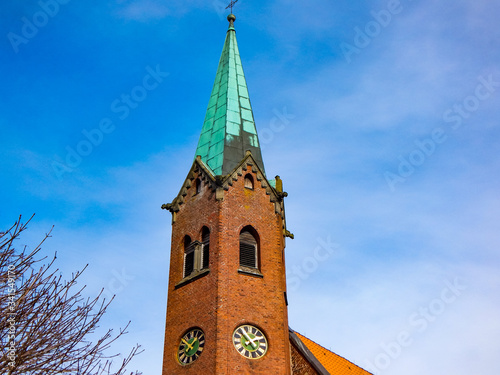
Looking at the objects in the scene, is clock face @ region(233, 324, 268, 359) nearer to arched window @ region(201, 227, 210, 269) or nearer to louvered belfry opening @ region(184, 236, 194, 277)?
arched window @ region(201, 227, 210, 269)

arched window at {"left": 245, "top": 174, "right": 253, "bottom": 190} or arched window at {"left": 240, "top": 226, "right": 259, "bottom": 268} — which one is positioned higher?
arched window at {"left": 245, "top": 174, "right": 253, "bottom": 190}

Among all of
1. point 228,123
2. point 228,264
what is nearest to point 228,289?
point 228,264

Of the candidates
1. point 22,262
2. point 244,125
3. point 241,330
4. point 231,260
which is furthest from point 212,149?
point 22,262

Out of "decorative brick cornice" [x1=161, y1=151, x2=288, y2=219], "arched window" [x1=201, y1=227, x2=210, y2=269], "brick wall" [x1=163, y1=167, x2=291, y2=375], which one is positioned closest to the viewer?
"brick wall" [x1=163, y1=167, x2=291, y2=375]

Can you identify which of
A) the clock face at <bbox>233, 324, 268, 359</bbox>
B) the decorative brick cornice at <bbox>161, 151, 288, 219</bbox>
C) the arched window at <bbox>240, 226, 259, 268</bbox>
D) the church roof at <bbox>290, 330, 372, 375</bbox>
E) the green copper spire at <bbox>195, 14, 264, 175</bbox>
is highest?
the green copper spire at <bbox>195, 14, 264, 175</bbox>

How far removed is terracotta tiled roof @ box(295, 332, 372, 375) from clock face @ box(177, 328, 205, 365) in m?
6.16

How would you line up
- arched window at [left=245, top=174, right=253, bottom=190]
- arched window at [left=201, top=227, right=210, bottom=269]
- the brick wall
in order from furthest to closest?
arched window at [left=245, top=174, right=253, bottom=190], arched window at [left=201, top=227, right=210, bottom=269], the brick wall

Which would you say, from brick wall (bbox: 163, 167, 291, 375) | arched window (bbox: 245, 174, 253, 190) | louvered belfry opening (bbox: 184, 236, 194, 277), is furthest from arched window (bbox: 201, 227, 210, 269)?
arched window (bbox: 245, 174, 253, 190)

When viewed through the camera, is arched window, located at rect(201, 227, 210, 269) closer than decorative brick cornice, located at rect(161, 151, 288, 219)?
Yes

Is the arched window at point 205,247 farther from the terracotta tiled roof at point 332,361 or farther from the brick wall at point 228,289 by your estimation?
the terracotta tiled roof at point 332,361

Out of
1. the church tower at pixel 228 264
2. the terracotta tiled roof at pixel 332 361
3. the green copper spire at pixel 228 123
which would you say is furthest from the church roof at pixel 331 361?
the green copper spire at pixel 228 123

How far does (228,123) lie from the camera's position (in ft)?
91.1

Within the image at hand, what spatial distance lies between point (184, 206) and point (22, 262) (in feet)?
46.5

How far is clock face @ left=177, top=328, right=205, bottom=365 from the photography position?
21.6 m
